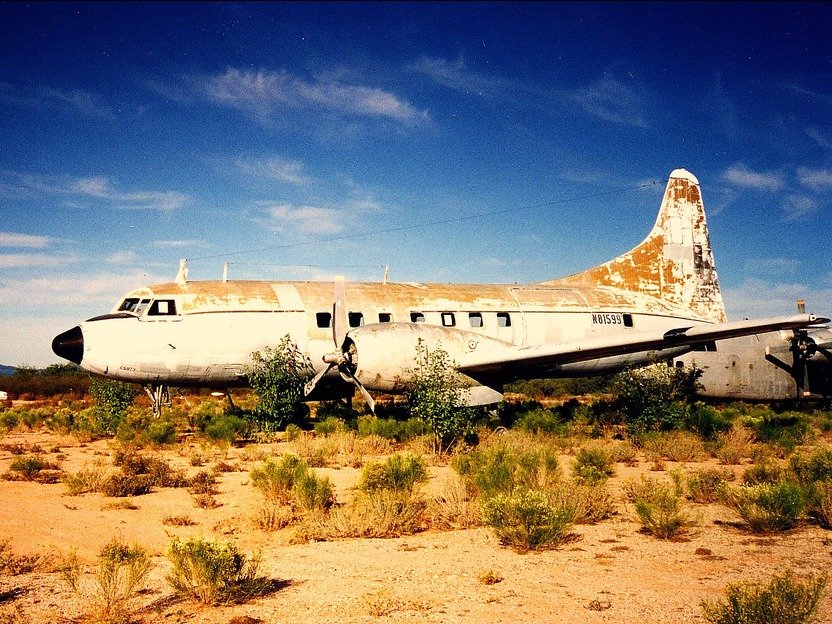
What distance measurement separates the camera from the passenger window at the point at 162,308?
16.9m

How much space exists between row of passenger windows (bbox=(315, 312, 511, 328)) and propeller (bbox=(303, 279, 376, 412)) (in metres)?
0.49

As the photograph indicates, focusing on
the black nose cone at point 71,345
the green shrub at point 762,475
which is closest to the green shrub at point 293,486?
the green shrub at point 762,475

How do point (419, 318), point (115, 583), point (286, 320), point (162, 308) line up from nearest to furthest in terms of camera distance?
1. point (115, 583)
2. point (162, 308)
3. point (286, 320)
4. point (419, 318)

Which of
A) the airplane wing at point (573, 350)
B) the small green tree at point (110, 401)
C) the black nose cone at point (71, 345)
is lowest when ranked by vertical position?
the small green tree at point (110, 401)

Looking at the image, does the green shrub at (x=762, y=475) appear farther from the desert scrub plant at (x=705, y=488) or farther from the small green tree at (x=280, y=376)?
the small green tree at (x=280, y=376)

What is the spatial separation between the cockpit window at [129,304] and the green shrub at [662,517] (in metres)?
14.3

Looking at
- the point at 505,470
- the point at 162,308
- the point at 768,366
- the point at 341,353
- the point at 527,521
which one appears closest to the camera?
the point at 527,521

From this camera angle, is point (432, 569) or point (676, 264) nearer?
point (432, 569)

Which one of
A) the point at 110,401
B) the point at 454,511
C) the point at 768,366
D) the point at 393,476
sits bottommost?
the point at 454,511

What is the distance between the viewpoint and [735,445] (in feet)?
50.8

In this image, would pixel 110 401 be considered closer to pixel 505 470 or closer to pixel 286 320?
pixel 286 320

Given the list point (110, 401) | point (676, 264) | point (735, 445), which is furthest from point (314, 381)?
point (676, 264)

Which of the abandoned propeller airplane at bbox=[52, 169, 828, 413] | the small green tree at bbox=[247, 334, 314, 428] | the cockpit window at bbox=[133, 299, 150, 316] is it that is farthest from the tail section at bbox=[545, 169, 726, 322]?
the cockpit window at bbox=[133, 299, 150, 316]

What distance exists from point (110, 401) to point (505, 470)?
52.6 ft
